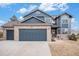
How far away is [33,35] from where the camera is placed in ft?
56.5

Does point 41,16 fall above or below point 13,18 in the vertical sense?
above

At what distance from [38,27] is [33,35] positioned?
90cm

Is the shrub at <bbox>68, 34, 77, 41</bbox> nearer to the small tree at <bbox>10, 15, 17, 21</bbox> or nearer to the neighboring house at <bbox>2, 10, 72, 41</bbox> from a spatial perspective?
the neighboring house at <bbox>2, 10, 72, 41</bbox>

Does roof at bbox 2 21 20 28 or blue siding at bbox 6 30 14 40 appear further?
blue siding at bbox 6 30 14 40

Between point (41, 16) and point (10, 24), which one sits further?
point (10, 24)

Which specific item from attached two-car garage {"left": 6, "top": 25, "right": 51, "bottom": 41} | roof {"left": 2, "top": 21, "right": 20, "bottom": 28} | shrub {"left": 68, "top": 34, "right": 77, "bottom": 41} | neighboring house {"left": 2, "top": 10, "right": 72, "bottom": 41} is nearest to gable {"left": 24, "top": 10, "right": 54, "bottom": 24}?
neighboring house {"left": 2, "top": 10, "right": 72, "bottom": 41}

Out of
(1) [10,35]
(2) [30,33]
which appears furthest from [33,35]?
(1) [10,35]

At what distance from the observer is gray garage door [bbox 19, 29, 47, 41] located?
1717 centimetres

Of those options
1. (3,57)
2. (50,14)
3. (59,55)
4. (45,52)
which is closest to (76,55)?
(59,55)

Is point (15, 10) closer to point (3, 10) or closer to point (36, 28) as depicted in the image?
point (3, 10)

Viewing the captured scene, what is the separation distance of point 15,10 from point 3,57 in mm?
5729

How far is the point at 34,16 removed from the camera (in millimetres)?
17578

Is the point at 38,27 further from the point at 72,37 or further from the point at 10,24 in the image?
the point at 72,37

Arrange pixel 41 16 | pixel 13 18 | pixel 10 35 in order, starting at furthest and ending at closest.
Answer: pixel 10 35
pixel 41 16
pixel 13 18
